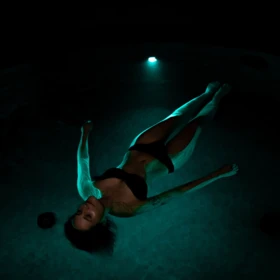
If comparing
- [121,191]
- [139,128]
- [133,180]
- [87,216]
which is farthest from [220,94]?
[87,216]

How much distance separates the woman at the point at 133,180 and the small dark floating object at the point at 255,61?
5.00 feet

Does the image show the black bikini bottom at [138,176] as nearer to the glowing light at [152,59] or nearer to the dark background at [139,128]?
the dark background at [139,128]

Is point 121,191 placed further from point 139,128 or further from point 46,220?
point 139,128

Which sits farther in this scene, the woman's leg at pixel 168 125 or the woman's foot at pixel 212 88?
the woman's foot at pixel 212 88

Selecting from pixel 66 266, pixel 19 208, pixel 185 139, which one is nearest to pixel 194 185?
pixel 185 139

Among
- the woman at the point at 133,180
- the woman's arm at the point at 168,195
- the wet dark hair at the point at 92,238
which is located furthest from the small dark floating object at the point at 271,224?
the wet dark hair at the point at 92,238

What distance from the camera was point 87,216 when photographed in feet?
7.02

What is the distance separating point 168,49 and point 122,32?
2.53ft

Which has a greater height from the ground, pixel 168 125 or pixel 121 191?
pixel 168 125

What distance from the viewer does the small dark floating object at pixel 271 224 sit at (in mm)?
3146

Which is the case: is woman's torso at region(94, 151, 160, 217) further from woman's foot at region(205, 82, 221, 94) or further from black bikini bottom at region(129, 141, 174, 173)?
woman's foot at region(205, 82, 221, 94)

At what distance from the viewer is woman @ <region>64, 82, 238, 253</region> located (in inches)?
87.0

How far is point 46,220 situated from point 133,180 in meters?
1.40

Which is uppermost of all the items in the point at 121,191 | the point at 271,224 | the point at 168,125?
the point at 168,125
